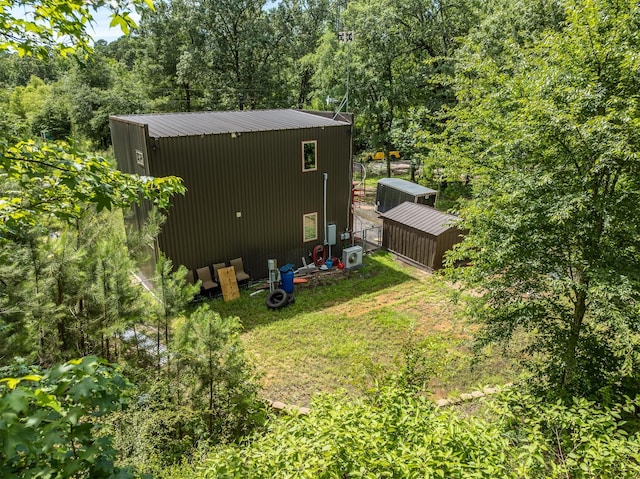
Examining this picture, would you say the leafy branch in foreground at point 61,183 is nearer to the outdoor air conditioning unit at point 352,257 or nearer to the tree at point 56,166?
the tree at point 56,166

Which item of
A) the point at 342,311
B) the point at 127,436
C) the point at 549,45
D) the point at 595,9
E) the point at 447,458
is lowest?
the point at 342,311

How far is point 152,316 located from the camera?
5906 mm

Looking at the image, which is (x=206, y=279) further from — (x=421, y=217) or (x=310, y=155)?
(x=421, y=217)

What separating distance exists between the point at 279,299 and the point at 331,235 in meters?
3.59

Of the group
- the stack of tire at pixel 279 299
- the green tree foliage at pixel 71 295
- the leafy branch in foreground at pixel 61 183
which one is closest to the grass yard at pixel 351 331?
the stack of tire at pixel 279 299

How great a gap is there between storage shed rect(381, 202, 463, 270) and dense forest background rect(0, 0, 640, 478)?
6.38m

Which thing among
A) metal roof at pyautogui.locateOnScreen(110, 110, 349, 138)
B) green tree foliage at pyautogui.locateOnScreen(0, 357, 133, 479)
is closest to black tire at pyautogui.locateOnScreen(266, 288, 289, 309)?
metal roof at pyautogui.locateOnScreen(110, 110, 349, 138)

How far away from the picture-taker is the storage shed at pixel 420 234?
13102mm

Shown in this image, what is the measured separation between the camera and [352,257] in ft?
44.5

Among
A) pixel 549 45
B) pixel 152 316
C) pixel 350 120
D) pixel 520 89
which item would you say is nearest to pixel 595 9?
pixel 549 45

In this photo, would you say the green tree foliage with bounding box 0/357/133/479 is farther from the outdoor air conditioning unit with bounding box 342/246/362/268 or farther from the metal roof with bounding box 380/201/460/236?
the metal roof with bounding box 380/201/460/236

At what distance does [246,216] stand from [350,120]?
475 cm

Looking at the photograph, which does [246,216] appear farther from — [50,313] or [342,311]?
[50,313]

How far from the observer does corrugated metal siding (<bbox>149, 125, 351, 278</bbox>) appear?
10992 millimetres
